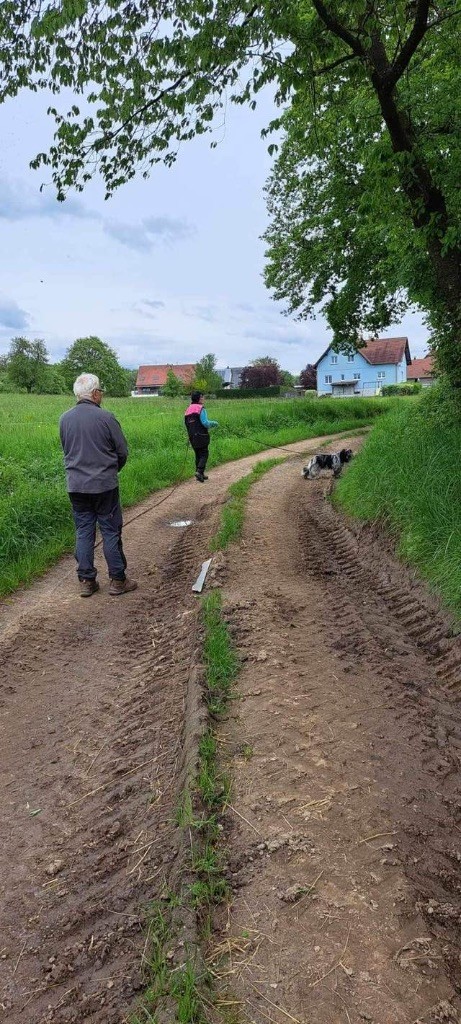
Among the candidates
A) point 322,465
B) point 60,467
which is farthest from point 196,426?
point 60,467

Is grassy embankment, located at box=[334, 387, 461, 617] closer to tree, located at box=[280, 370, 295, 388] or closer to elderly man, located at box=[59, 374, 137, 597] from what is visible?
elderly man, located at box=[59, 374, 137, 597]

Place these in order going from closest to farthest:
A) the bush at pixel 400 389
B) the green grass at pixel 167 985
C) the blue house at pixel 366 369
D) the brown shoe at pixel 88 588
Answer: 1. the green grass at pixel 167 985
2. the brown shoe at pixel 88 588
3. the bush at pixel 400 389
4. the blue house at pixel 366 369

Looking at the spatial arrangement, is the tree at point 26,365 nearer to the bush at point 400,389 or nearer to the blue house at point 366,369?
the blue house at point 366,369

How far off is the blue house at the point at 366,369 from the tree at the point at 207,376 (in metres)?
15.3

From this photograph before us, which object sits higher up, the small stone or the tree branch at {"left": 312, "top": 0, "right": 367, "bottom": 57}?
the tree branch at {"left": 312, "top": 0, "right": 367, "bottom": 57}

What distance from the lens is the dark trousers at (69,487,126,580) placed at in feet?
19.0

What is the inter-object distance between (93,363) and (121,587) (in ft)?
278

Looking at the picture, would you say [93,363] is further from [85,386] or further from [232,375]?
[85,386]

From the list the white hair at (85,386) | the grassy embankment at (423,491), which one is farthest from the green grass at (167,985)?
the white hair at (85,386)

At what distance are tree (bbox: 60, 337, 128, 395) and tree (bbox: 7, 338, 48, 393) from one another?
660 centimetres

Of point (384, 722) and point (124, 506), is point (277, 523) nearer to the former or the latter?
point (124, 506)

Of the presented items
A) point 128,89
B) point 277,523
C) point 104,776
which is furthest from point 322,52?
point 104,776

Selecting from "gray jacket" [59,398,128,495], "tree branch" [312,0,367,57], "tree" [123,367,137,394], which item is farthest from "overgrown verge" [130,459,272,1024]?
"tree" [123,367,137,394]

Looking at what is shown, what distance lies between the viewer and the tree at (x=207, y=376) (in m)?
64.7
